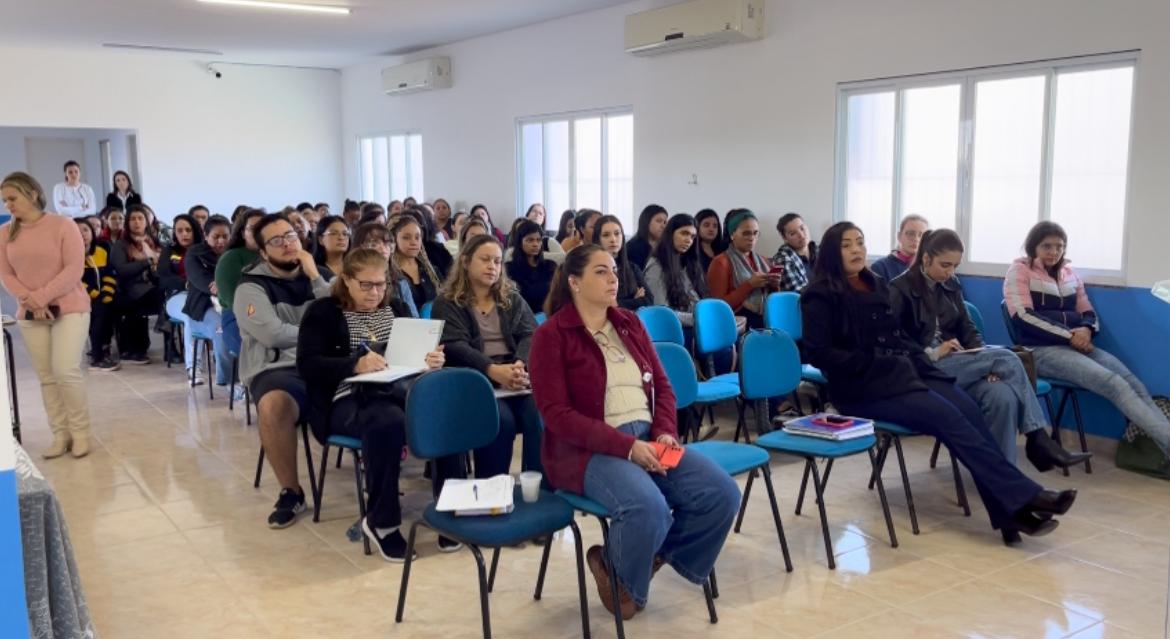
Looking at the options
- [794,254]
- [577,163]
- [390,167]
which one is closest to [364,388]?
[794,254]

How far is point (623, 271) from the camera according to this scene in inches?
230

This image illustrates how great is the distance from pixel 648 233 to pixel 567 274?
385 centimetres

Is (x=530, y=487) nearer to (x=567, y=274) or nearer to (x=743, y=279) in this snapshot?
(x=567, y=274)

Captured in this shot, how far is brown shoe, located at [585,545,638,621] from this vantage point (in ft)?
10.4

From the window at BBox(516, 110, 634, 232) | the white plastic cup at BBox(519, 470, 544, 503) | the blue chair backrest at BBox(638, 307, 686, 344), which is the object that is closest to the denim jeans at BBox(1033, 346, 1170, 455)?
the blue chair backrest at BBox(638, 307, 686, 344)

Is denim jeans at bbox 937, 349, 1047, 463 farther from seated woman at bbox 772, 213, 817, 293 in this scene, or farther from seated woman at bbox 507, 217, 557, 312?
seated woman at bbox 507, 217, 557, 312

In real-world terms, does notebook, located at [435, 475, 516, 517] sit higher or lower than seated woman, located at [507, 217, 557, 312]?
lower

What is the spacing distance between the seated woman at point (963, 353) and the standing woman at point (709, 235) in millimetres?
2295

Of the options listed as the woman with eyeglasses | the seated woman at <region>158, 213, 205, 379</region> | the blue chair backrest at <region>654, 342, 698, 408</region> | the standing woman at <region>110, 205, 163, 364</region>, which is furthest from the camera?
the standing woman at <region>110, 205, 163, 364</region>

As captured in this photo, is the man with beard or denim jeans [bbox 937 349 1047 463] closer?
the man with beard

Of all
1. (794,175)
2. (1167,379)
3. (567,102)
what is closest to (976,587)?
(1167,379)

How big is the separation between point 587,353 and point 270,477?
93.8 inches

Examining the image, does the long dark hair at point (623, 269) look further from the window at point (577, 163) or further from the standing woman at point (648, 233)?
the window at point (577, 163)

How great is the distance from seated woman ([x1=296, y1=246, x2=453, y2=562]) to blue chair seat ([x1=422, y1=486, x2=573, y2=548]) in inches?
A: 29.6
